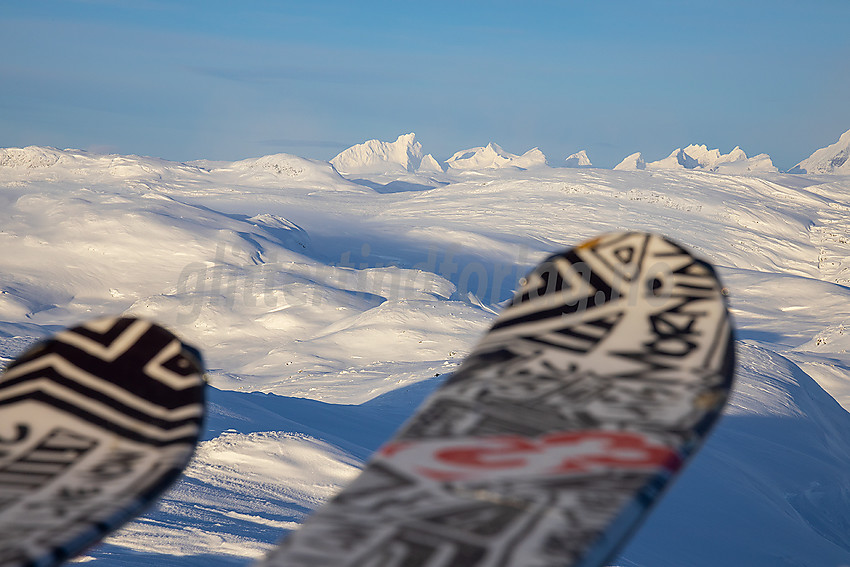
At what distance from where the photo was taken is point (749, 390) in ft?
49.8

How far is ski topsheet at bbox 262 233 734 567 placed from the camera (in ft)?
7.96

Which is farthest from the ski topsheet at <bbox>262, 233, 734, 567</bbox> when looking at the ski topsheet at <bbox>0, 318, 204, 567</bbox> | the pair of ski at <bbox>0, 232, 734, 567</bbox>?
the ski topsheet at <bbox>0, 318, 204, 567</bbox>

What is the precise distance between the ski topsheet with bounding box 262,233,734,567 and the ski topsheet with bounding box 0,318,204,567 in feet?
3.42

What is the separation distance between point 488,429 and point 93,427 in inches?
79.9

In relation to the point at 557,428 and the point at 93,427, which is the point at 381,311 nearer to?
the point at 93,427

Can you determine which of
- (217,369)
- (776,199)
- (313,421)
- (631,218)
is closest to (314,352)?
(217,369)

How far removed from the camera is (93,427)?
386 cm

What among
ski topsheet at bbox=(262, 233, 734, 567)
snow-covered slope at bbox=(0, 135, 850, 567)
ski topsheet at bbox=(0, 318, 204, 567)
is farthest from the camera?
snow-covered slope at bbox=(0, 135, 850, 567)

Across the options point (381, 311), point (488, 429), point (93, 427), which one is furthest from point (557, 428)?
point (381, 311)

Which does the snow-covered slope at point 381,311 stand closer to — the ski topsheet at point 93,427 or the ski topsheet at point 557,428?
the ski topsheet at point 93,427

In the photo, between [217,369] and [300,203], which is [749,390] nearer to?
[217,369]

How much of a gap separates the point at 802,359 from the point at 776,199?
42138mm

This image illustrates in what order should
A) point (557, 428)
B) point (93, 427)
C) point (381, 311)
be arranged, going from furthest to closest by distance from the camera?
1. point (381, 311)
2. point (93, 427)
3. point (557, 428)

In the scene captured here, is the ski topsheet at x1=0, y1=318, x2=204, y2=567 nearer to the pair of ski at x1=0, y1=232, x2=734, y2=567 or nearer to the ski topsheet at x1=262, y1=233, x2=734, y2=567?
the pair of ski at x1=0, y1=232, x2=734, y2=567
